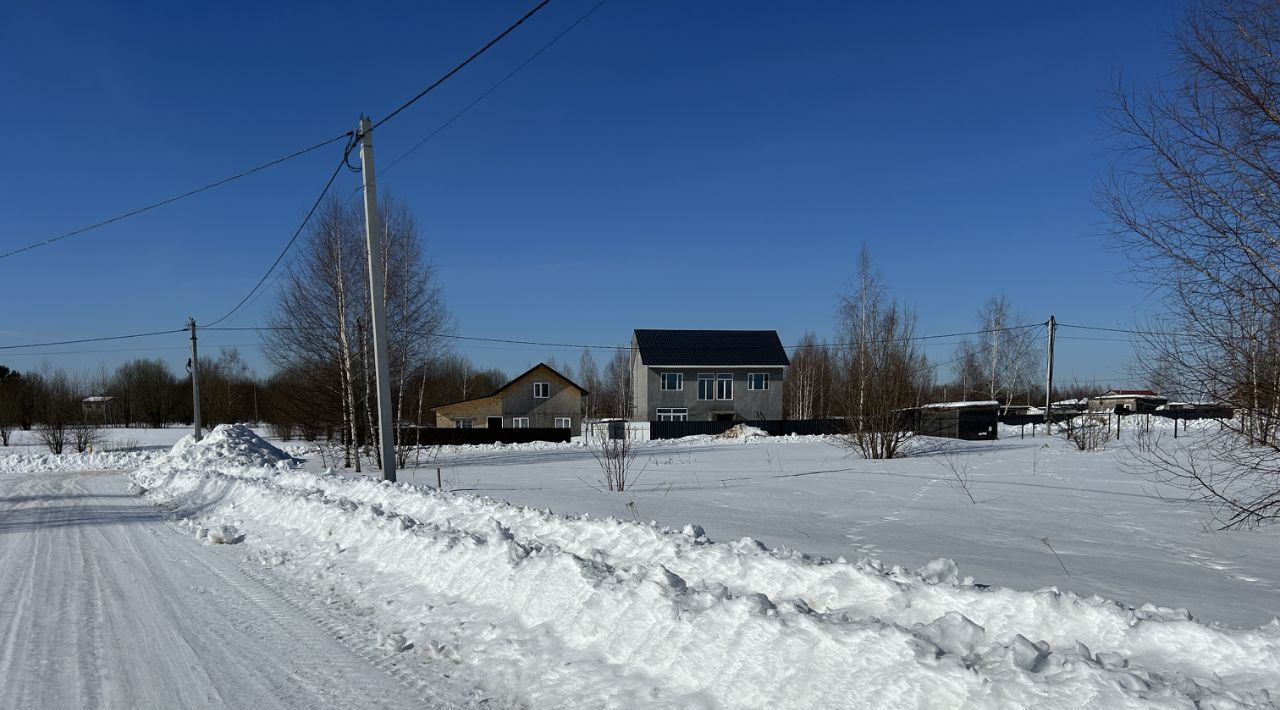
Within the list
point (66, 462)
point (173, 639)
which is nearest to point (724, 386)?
Result: point (66, 462)

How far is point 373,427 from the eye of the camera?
23.8 metres

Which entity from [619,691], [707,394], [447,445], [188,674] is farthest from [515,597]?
[707,394]

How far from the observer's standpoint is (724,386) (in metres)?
52.6

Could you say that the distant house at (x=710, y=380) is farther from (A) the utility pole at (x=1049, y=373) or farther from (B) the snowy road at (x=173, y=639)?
(B) the snowy road at (x=173, y=639)

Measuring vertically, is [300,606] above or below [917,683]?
below

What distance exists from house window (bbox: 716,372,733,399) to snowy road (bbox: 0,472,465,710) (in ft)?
147

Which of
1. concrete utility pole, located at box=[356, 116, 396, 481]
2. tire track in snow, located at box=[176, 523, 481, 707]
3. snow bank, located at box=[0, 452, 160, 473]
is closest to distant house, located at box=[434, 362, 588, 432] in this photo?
snow bank, located at box=[0, 452, 160, 473]

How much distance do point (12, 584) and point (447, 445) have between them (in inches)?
1291

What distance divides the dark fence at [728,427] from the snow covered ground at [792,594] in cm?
3143

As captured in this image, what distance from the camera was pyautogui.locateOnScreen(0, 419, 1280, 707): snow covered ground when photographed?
3410 millimetres

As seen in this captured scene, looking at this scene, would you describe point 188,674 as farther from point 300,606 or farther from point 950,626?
point 950,626

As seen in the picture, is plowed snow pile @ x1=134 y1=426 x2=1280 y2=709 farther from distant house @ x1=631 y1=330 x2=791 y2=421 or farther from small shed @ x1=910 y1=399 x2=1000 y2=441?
distant house @ x1=631 y1=330 x2=791 y2=421

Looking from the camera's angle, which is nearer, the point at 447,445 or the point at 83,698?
the point at 83,698

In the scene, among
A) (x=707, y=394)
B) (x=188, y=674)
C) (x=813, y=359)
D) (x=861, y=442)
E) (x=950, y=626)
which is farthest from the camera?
(x=813, y=359)
